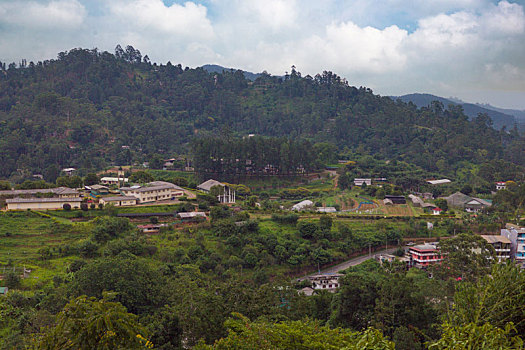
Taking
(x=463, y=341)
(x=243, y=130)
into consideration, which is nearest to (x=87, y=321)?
(x=463, y=341)

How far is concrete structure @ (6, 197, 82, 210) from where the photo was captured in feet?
78.7

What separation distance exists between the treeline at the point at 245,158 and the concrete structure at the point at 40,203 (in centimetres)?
1505

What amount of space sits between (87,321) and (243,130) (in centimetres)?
6165

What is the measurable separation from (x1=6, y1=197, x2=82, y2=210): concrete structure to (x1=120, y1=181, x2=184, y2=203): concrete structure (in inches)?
138

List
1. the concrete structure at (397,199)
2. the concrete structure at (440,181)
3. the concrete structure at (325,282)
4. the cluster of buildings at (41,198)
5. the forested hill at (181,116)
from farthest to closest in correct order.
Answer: the forested hill at (181,116)
the concrete structure at (440,181)
the concrete structure at (397,199)
the cluster of buildings at (41,198)
the concrete structure at (325,282)

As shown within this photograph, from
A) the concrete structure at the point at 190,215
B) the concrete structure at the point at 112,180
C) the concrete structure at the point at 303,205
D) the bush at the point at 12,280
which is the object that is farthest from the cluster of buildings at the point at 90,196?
the bush at the point at 12,280

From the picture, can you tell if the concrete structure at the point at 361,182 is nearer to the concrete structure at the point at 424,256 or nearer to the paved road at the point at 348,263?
the paved road at the point at 348,263

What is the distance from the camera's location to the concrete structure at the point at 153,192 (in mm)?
27906

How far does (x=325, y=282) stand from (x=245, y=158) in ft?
68.5

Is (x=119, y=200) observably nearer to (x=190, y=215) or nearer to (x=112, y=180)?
(x=190, y=215)

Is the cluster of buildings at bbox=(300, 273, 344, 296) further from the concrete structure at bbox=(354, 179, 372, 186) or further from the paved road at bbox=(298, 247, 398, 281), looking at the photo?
the concrete structure at bbox=(354, 179, 372, 186)

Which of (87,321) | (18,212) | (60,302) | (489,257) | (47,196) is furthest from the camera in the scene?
(47,196)

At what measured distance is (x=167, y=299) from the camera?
1430 centimetres

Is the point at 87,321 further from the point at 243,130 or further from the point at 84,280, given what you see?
the point at 243,130
